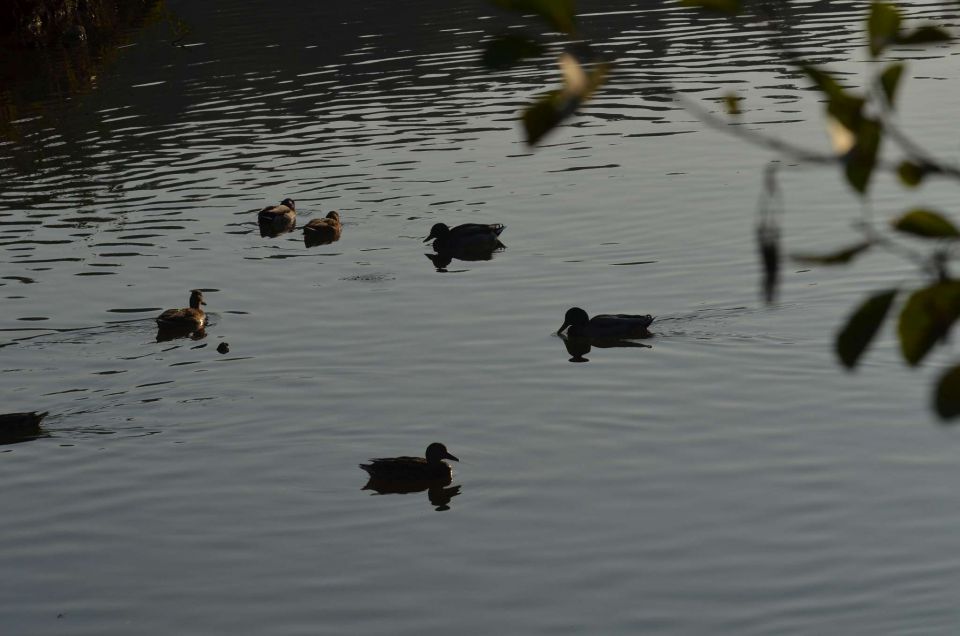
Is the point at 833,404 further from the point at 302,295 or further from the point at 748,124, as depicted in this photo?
the point at 748,124

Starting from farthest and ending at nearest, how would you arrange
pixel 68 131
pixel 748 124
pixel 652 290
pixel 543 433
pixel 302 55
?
pixel 302 55
pixel 68 131
pixel 748 124
pixel 652 290
pixel 543 433

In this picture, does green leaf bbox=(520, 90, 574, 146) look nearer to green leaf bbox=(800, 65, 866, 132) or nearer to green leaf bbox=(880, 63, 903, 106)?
green leaf bbox=(800, 65, 866, 132)

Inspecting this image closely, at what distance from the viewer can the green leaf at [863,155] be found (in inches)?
112

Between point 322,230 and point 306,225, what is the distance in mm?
271

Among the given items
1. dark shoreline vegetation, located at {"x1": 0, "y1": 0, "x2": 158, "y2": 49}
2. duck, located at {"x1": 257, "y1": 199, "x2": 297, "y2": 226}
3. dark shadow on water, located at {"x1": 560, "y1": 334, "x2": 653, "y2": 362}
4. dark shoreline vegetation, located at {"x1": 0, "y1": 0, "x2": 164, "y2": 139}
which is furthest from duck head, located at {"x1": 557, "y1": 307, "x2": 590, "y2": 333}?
dark shoreline vegetation, located at {"x1": 0, "y1": 0, "x2": 158, "y2": 49}

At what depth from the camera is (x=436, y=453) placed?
1333 centimetres

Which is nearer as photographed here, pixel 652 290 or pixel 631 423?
pixel 631 423

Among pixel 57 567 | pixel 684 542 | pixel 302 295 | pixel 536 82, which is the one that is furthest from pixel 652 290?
pixel 536 82

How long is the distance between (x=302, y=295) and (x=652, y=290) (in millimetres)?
4495

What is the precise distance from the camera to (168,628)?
10805mm

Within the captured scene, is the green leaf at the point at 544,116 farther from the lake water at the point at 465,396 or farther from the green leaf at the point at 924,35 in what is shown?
the green leaf at the point at 924,35

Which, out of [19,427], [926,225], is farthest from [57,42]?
[926,225]

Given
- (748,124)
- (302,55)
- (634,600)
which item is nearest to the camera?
(634,600)

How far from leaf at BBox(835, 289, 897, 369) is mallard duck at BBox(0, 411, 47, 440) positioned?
12757mm
